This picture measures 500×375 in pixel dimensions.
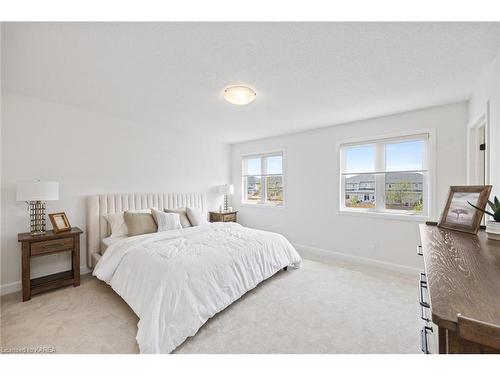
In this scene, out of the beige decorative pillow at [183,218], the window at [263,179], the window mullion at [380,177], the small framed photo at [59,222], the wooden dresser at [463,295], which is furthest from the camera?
the window at [263,179]

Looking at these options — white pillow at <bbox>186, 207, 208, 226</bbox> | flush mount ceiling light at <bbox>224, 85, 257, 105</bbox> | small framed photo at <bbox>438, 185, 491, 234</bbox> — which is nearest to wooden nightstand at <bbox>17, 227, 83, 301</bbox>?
white pillow at <bbox>186, 207, 208, 226</bbox>

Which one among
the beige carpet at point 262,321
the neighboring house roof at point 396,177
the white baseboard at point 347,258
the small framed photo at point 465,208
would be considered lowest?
the beige carpet at point 262,321

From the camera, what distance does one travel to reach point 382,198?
11.1 feet

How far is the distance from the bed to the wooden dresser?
1.57 meters

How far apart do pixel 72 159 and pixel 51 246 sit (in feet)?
3.91

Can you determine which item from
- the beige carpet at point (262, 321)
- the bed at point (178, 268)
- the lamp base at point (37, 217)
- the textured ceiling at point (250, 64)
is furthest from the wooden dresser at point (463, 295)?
the lamp base at point (37, 217)

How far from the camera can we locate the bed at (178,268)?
5.55 ft

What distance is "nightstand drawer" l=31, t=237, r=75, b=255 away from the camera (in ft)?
7.80

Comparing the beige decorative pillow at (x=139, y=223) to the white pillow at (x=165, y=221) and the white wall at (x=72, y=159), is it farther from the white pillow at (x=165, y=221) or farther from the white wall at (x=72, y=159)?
the white wall at (x=72, y=159)

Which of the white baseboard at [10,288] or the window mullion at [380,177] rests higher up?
the window mullion at [380,177]

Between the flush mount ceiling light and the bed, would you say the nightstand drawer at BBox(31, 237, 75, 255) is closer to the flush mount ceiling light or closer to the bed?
the bed

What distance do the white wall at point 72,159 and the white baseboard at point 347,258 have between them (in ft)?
9.13
